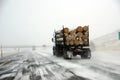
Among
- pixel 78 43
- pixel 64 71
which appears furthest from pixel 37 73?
pixel 78 43

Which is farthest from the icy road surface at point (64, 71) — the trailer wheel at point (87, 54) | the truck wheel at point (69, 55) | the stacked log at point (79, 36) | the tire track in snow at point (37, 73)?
the stacked log at point (79, 36)

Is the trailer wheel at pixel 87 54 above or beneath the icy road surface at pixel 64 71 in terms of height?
above

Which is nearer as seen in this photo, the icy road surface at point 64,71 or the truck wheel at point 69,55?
the icy road surface at point 64,71

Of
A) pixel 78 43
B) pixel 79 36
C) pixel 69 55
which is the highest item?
pixel 79 36

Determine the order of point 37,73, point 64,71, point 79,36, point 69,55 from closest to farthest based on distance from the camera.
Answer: point 37,73, point 64,71, point 69,55, point 79,36

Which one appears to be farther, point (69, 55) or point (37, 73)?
point (69, 55)

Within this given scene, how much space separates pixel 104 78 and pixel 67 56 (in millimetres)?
12437

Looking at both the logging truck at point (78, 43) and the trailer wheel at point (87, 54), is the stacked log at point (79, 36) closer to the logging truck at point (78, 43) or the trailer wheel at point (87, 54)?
the logging truck at point (78, 43)

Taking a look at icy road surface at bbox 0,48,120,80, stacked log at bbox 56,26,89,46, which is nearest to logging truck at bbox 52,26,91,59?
stacked log at bbox 56,26,89,46

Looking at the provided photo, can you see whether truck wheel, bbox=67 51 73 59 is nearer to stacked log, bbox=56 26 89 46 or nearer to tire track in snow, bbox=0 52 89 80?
stacked log, bbox=56 26 89 46

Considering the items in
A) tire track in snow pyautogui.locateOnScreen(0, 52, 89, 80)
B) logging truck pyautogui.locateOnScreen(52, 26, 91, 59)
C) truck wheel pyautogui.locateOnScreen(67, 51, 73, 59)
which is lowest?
tire track in snow pyautogui.locateOnScreen(0, 52, 89, 80)

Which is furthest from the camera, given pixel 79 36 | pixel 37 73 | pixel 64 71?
pixel 79 36

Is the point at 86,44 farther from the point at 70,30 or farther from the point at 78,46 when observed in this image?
the point at 70,30

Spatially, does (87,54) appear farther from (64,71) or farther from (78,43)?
(64,71)
